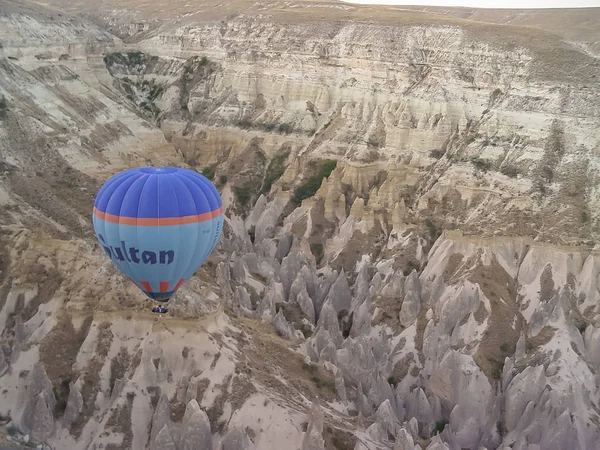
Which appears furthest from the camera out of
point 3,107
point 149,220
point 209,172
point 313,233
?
point 209,172

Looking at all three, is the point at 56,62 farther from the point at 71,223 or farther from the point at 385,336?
the point at 385,336

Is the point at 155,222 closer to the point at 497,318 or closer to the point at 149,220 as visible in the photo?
the point at 149,220

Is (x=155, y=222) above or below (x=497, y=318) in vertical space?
above

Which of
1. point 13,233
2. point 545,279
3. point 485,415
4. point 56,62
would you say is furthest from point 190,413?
point 56,62

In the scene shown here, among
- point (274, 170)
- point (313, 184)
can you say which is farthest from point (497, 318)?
point (274, 170)

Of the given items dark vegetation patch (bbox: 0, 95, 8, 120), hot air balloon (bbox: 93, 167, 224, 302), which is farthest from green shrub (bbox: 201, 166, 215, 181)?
hot air balloon (bbox: 93, 167, 224, 302)

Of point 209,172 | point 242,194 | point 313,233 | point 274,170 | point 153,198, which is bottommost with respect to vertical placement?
point 209,172

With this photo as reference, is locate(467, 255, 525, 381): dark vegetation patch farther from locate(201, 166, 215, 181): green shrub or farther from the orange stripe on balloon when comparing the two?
locate(201, 166, 215, 181): green shrub

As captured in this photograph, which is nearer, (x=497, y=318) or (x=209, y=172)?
(x=497, y=318)
